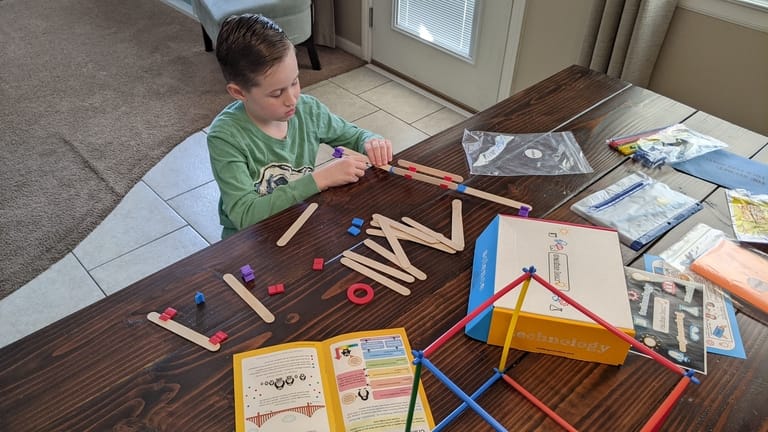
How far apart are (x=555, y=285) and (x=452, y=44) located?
2.25 meters

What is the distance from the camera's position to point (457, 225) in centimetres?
103

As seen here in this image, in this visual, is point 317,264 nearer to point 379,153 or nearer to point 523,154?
point 379,153

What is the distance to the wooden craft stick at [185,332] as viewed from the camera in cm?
79

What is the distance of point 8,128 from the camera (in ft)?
8.73

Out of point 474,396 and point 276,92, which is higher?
point 276,92

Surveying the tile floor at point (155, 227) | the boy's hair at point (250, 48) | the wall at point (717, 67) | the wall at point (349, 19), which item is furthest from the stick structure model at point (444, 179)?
the wall at point (349, 19)

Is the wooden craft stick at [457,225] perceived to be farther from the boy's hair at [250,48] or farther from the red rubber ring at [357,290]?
the boy's hair at [250,48]

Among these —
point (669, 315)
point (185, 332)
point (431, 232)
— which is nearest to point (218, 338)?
point (185, 332)

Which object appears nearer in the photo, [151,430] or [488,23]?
[151,430]

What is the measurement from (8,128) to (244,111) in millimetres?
2055

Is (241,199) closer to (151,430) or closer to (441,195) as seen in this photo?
(441,195)

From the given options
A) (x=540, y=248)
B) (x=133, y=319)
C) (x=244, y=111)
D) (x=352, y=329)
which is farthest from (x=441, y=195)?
(x=133, y=319)

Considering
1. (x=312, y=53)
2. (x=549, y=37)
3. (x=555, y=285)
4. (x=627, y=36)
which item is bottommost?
(x=312, y=53)

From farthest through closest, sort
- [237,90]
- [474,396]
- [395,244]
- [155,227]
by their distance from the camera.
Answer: [155,227], [237,90], [395,244], [474,396]
